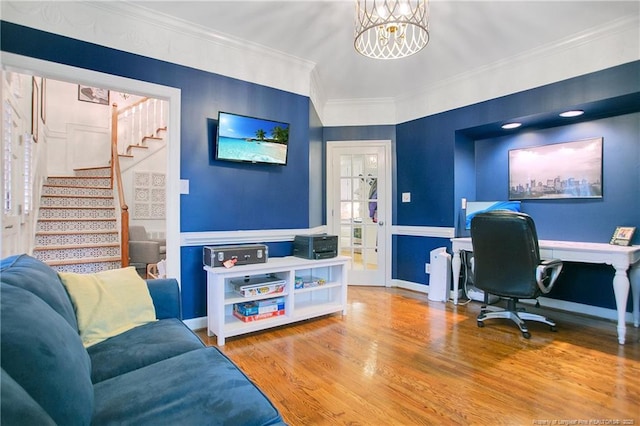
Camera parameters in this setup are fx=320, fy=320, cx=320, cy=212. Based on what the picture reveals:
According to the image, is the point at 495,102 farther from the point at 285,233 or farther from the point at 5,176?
the point at 5,176

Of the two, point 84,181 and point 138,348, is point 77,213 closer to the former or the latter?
point 84,181

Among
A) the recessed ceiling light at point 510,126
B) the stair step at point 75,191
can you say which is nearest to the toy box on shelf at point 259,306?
the recessed ceiling light at point 510,126

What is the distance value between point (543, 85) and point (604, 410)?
9.07 feet

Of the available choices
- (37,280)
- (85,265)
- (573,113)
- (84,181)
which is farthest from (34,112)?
(573,113)

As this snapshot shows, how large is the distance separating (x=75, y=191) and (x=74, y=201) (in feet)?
0.87

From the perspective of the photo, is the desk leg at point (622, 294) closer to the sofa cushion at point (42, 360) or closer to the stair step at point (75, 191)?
the sofa cushion at point (42, 360)

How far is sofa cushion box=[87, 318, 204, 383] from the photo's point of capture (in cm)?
132

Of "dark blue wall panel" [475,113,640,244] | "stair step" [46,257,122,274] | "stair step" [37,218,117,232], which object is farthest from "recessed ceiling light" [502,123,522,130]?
"stair step" [37,218,117,232]

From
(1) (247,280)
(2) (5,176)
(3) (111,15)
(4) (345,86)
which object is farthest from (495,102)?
(2) (5,176)

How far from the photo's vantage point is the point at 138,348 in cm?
146

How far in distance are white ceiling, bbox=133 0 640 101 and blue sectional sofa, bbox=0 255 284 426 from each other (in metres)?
2.22

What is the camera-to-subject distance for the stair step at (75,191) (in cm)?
462

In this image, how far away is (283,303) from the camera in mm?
2910

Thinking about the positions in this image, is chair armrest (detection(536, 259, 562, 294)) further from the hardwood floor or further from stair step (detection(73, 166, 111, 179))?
stair step (detection(73, 166, 111, 179))
